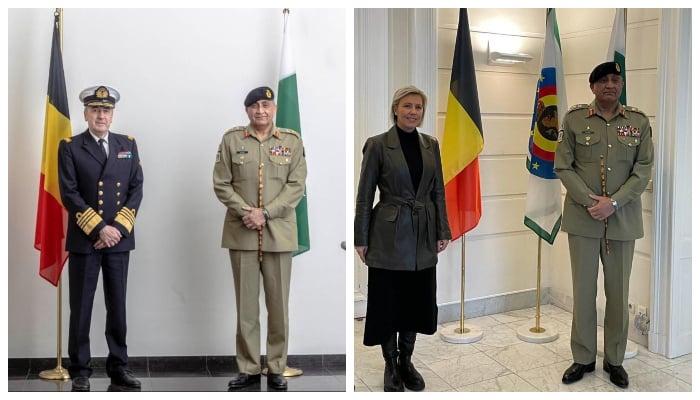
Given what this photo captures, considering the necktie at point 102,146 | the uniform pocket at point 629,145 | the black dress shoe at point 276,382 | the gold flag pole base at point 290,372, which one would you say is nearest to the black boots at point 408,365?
the black dress shoe at point 276,382

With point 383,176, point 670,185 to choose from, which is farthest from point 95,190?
point 670,185

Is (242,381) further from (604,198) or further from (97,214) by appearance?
(604,198)

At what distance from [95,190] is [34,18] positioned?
856 millimetres

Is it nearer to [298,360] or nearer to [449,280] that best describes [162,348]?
[298,360]

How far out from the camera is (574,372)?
296cm

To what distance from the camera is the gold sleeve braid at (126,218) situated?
2986 millimetres

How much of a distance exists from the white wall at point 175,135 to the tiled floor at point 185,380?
0.09 metres

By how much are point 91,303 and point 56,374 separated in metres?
0.42

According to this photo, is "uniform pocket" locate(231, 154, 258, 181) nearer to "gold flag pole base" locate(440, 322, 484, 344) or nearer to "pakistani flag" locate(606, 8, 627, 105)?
"gold flag pole base" locate(440, 322, 484, 344)

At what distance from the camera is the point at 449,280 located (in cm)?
382

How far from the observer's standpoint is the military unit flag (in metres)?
3.39

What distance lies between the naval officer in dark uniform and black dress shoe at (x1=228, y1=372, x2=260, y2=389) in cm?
42

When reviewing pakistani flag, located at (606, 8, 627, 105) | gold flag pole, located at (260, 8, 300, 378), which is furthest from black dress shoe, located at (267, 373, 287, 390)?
pakistani flag, located at (606, 8, 627, 105)

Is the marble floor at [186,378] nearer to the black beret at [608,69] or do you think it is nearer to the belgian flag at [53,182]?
the belgian flag at [53,182]
